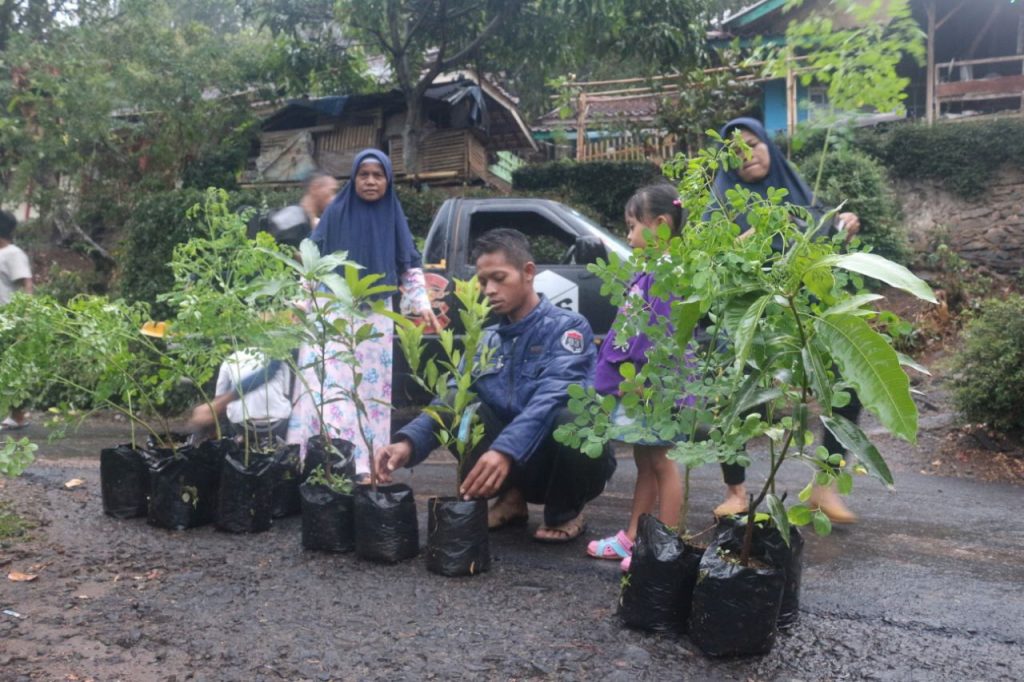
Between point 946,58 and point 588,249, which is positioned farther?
point 946,58

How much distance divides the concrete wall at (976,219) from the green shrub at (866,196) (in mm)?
1812

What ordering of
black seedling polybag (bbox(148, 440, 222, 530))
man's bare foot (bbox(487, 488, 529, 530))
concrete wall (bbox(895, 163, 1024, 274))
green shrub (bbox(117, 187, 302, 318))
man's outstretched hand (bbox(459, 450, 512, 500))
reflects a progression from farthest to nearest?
concrete wall (bbox(895, 163, 1024, 274)) → green shrub (bbox(117, 187, 302, 318)) → man's bare foot (bbox(487, 488, 529, 530)) → black seedling polybag (bbox(148, 440, 222, 530)) → man's outstretched hand (bbox(459, 450, 512, 500))

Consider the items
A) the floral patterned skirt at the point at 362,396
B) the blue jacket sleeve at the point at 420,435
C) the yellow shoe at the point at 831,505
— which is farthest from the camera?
the floral patterned skirt at the point at 362,396

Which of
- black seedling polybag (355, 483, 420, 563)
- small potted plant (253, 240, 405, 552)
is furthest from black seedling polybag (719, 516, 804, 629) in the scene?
small potted plant (253, 240, 405, 552)

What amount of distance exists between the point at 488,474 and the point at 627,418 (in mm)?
677

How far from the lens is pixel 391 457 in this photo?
146 inches

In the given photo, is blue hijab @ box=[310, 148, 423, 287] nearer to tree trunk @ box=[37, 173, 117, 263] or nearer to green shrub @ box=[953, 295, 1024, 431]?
green shrub @ box=[953, 295, 1024, 431]

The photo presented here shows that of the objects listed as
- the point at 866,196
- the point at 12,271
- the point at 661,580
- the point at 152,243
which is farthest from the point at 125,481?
the point at 866,196

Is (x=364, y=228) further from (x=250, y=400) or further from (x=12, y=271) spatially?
(x=12, y=271)

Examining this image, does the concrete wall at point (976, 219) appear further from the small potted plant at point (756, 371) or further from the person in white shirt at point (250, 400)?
the small potted plant at point (756, 371)

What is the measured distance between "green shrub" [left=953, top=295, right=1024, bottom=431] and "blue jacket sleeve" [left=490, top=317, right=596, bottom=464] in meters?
4.03

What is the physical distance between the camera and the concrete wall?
1443cm

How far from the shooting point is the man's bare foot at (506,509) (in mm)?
4238

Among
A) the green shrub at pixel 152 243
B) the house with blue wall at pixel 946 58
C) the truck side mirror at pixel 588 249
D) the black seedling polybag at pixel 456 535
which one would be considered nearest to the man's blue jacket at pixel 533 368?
the black seedling polybag at pixel 456 535
